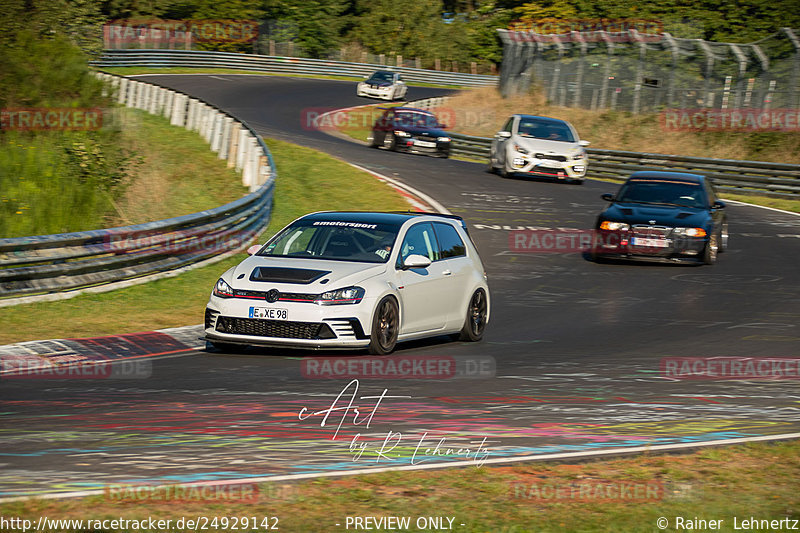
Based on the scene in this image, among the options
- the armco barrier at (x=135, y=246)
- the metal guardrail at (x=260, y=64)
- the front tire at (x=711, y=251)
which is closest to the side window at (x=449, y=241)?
the armco barrier at (x=135, y=246)

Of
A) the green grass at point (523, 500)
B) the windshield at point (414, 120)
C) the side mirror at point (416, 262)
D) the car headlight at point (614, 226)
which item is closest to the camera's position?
the green grass at point (523, 500)

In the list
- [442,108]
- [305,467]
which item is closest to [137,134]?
[305,467]

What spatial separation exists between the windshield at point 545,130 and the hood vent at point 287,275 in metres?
20.5

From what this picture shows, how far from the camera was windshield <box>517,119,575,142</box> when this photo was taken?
31047 millimetres

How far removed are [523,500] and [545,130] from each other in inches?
1022

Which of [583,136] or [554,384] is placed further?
[583,136]

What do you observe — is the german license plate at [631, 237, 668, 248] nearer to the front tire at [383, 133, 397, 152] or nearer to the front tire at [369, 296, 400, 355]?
the front tire at [369, 296, 400, 355]

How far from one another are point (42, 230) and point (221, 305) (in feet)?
25.7

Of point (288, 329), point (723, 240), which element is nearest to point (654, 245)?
point (723, 240)

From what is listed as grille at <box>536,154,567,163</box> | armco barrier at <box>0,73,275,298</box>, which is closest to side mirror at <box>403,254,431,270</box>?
armco barrier at <box>0,73,275,298</box>

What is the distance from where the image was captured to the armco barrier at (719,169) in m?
32.7

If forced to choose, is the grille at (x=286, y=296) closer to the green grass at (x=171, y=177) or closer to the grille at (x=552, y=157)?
the green grass at (x=171, y=177)

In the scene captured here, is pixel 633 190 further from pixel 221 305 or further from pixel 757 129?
pixel 757 129

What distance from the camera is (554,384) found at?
10000 mm
